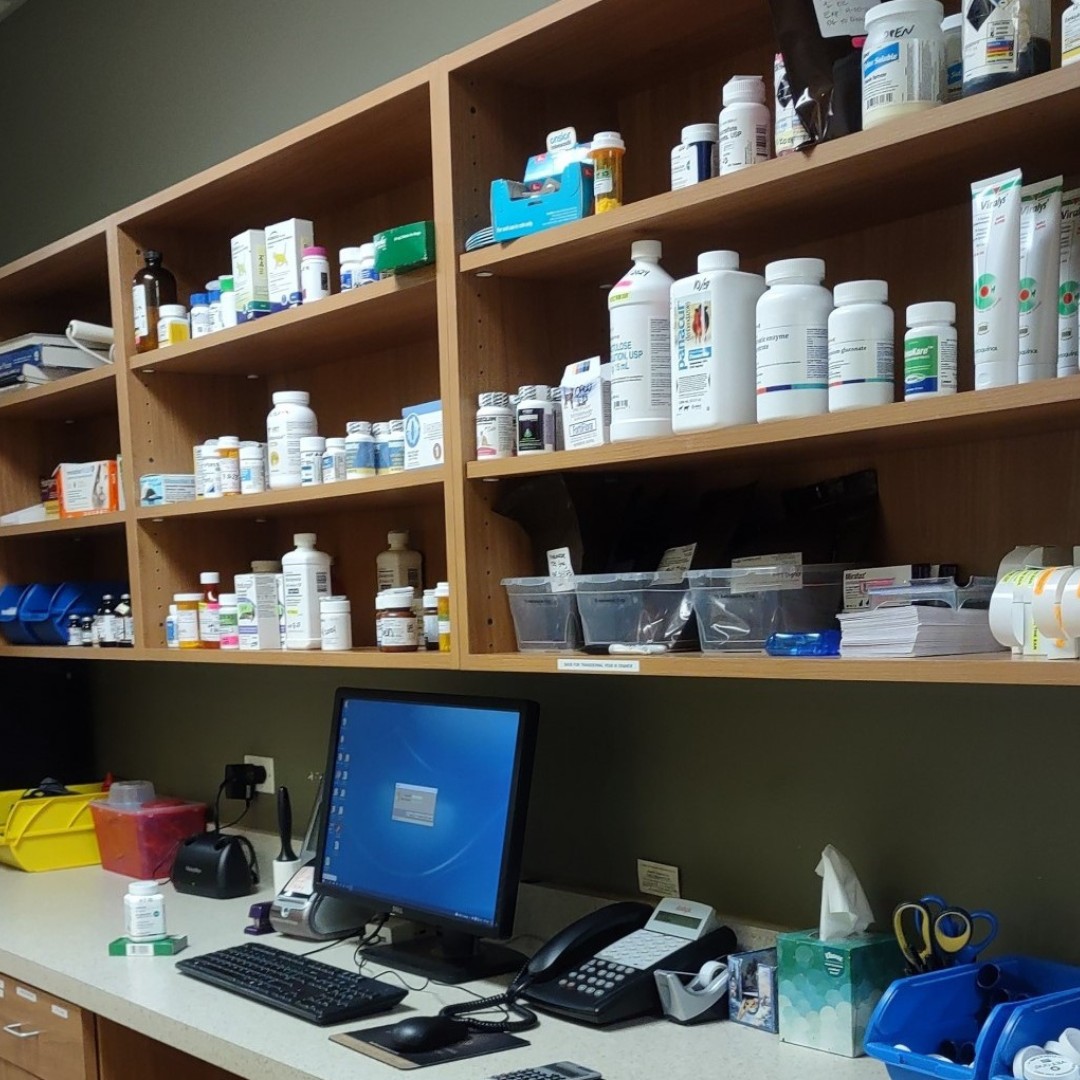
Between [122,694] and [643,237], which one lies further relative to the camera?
[122,694]

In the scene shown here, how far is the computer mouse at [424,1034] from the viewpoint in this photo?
165cm

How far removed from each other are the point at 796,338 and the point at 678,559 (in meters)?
0.43

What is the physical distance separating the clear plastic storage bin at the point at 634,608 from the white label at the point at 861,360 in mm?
391

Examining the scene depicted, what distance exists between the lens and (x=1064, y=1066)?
125 cm

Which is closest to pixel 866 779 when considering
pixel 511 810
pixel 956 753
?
pixel 956 753

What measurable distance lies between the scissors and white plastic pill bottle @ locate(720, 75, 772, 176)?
3.13 ft

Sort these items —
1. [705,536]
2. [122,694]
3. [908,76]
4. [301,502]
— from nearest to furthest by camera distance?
[908,76]
[705,536]
[301,502]
[122,694]

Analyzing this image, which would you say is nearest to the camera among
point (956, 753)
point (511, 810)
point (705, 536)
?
point (956, 753)

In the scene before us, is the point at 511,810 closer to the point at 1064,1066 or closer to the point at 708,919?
the point at 708,919

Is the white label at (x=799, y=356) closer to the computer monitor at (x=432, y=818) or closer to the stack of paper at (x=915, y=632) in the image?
the stack of paper at (x=915, y=632)

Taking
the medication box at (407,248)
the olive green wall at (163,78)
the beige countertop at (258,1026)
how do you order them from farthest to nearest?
the olive green wall at (163,78) < the medication box at (407,248) < the beige countertop at (258,1026)

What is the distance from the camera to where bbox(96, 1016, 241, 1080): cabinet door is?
2105 mm

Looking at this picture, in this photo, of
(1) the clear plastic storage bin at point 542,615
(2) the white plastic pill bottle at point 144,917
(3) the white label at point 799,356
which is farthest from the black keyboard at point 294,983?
(3) the white label at point 799,356

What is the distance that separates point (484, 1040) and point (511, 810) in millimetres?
369
